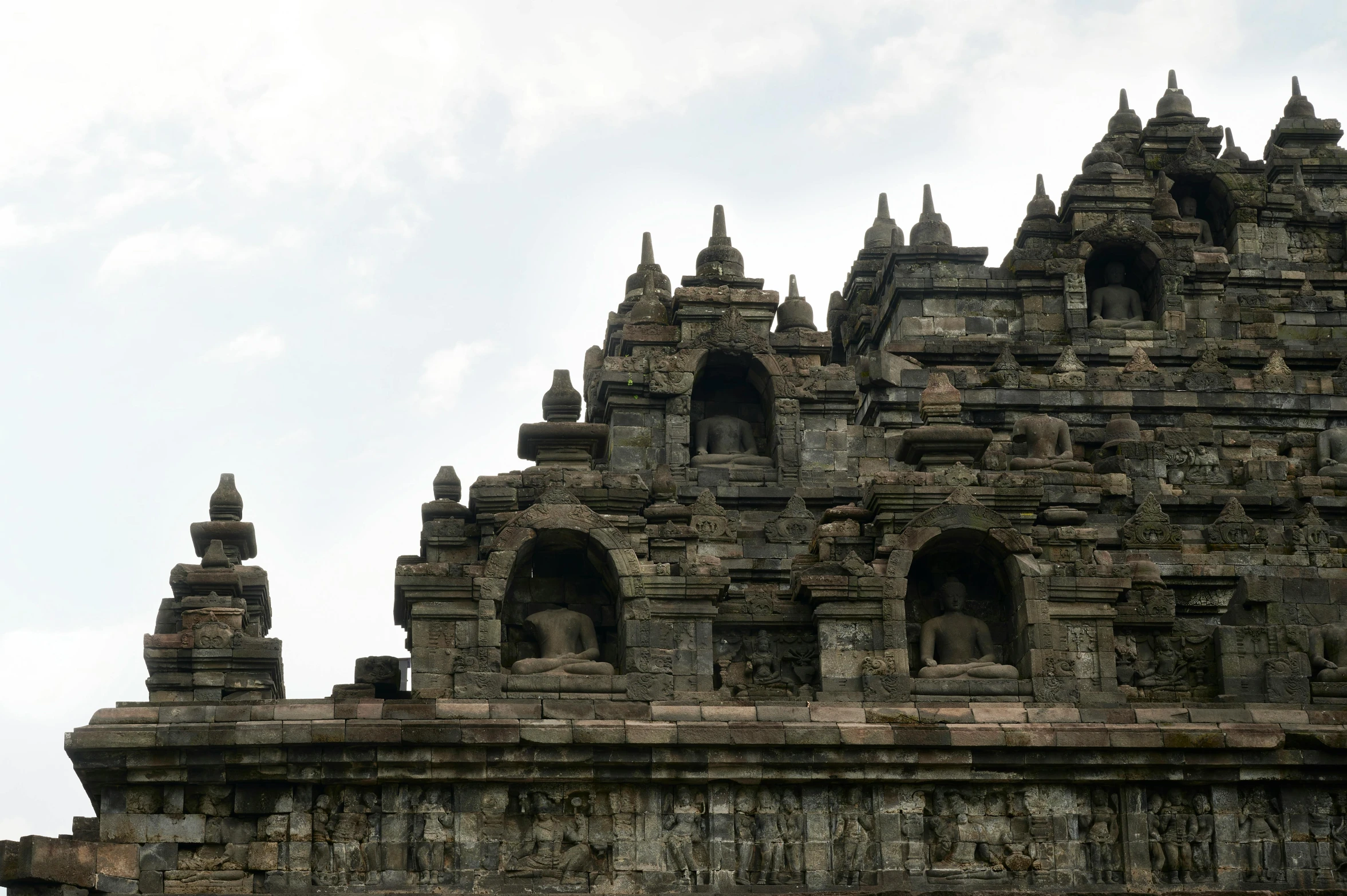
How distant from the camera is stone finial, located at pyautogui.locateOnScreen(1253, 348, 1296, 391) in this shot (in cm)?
4456

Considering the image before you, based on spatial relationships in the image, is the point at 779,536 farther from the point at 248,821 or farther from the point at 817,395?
the point at 248,821

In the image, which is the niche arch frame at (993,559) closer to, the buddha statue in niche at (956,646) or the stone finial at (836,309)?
the buddha statue in niche at (956,646)

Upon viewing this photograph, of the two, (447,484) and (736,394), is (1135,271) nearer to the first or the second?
(736,394)

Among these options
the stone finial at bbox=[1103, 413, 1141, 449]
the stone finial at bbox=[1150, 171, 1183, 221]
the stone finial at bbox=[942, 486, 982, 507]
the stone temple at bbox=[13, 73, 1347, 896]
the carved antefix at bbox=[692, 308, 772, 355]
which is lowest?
the stone temple at bbox=[13, 73, 1347, 896]

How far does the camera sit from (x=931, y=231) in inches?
1864

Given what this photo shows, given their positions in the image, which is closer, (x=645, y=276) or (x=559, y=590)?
(x=559, y=590)

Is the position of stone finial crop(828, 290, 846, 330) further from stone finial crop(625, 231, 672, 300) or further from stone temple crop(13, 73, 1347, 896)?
stone temple crop(13, 73, 1347, 896)

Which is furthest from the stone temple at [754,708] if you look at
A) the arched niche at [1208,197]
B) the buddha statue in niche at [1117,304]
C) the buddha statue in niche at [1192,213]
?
the arched niche at [1208,197]

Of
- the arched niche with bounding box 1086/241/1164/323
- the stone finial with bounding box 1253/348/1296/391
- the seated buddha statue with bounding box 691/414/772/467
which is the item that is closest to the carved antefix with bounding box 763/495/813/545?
the seated buddha statue with bounding box 691/414/772/467

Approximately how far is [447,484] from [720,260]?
349 inches

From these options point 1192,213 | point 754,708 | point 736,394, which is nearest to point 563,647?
point 754,708

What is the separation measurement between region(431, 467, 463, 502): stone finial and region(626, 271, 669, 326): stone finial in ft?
24.0

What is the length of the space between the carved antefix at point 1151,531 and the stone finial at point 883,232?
15332 millimetres

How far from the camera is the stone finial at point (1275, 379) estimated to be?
146ft
